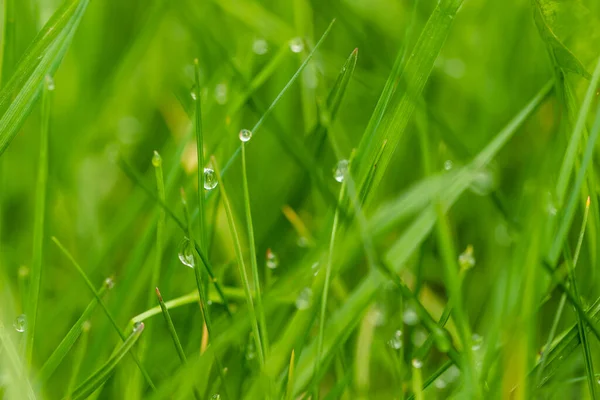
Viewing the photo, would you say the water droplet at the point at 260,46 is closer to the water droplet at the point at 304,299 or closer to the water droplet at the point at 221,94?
the water droplet at the point at 221,94

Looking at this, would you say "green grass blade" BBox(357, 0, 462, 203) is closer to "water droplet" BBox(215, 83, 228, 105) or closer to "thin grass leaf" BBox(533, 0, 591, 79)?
"thin grass leaf" BBox(533, 0, 591, 79)

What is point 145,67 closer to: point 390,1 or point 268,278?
point 390,1

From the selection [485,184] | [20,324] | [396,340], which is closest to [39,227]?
[20,324]

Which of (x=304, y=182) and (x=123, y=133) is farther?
(x=123, y=133)

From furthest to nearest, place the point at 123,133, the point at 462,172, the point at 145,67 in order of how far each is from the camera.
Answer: the point at 145,67
the point at 123,133
the point at 462,172

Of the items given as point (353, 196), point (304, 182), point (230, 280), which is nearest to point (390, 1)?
point (304, 182)

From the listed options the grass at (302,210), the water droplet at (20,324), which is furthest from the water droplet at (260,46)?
the water droplet at (20,324)
